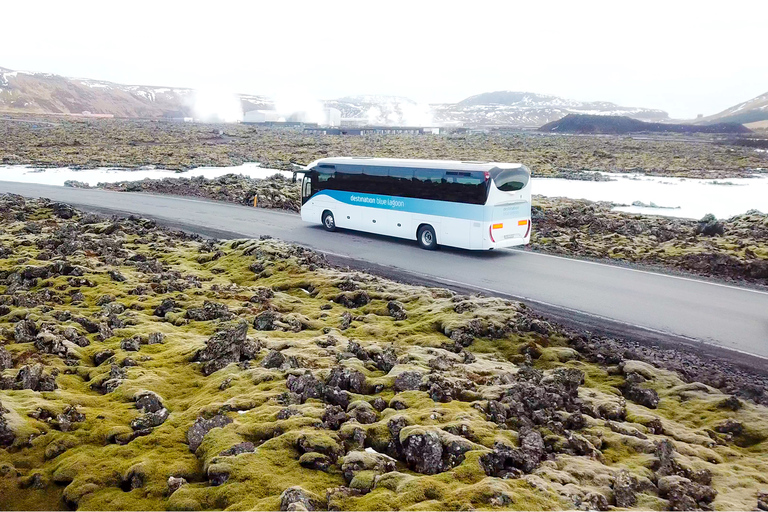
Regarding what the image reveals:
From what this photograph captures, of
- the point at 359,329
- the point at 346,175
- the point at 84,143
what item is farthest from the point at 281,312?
the point at 84,143

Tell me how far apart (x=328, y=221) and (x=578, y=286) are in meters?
14.0

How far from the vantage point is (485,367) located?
1202 centimetres

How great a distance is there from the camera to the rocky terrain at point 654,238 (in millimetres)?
23000

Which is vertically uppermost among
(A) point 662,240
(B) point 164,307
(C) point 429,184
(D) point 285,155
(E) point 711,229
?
(D) point 285,155

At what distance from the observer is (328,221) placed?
29969 millimetres

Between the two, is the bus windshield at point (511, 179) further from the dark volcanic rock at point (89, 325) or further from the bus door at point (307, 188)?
the dark volcanic rock at point (89, 325)

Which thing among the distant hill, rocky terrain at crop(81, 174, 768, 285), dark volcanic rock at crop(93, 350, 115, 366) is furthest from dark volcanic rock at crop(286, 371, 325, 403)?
the distant hill

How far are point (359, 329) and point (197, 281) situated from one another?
6.55 metres

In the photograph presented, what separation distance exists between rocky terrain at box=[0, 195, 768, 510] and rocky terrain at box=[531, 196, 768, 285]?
10.8 m

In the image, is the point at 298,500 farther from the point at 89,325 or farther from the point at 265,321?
the point at 89,325

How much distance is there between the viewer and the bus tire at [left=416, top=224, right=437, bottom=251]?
2547 cm

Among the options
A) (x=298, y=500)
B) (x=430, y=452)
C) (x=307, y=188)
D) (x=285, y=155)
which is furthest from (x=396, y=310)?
(x=285, y=155)

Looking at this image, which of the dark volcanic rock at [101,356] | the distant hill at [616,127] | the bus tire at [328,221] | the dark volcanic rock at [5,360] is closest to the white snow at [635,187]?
the bus tire at [328,221]

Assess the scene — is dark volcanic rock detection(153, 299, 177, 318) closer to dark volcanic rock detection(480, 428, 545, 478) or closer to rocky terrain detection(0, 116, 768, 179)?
dark volcanic rock detection(480, 428, 545, 478)
